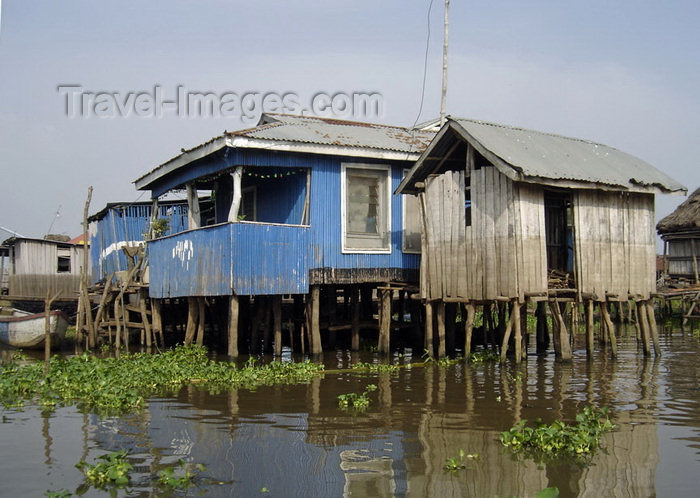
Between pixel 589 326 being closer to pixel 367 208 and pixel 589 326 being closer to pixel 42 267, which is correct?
pixel 367 208

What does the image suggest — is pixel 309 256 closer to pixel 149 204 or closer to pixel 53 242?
pixel 149 204

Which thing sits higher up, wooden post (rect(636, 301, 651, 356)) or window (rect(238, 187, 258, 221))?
window (rect(238, 187, 258, 221))

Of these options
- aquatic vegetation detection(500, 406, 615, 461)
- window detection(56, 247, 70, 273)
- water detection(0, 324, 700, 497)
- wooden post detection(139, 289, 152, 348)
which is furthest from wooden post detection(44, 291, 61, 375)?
window detection(56, 247, 70, 273)

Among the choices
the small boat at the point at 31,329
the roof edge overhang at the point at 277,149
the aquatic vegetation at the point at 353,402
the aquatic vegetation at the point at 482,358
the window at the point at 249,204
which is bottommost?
the aquatic vegetation at the point at 353,402

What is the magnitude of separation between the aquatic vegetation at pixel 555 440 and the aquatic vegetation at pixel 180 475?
3365 millimetres

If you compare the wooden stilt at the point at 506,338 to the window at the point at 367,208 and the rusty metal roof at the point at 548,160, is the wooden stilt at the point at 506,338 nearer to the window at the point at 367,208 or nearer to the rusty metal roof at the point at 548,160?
the rusty metal roof at the point at 548,160

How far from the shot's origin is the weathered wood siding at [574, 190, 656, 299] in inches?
591

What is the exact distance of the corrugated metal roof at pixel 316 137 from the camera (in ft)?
51.7

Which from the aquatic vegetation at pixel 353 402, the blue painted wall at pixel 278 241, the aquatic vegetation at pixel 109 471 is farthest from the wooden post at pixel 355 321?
the aquatic vegetation at pixel 109 471

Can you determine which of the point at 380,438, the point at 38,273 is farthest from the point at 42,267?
the point at 380,438

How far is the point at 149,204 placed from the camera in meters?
25.4

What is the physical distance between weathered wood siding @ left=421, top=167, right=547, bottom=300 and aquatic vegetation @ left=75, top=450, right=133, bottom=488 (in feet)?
28.3

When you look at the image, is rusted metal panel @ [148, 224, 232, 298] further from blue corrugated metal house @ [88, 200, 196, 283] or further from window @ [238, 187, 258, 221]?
blue corrugated metal house @ [88, 200, 196, 283]

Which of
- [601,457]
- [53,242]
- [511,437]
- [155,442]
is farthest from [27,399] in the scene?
[53,242]
